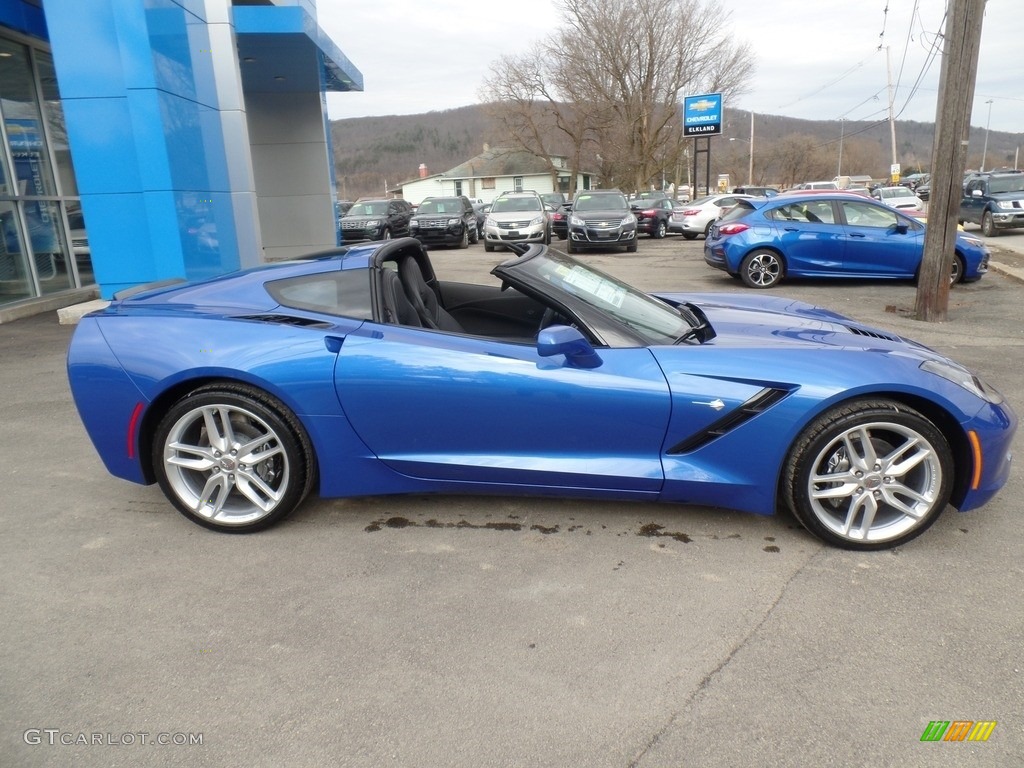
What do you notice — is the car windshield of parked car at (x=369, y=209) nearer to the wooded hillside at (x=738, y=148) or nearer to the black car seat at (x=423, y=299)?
the black car seat at (x=423, y=299)

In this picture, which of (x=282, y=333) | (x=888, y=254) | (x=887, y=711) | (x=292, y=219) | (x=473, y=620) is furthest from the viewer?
(x=292, y=219)

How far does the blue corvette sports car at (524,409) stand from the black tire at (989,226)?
19.3m

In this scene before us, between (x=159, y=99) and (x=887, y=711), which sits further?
(x=159, y=99)

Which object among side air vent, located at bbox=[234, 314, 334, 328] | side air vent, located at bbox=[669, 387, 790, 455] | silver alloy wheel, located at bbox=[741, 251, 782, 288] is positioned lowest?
silver alloy wheel, located at bbox=[741, 251, 782, 288]

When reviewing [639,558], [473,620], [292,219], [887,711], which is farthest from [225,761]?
[292,219]

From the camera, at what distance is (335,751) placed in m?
1.96

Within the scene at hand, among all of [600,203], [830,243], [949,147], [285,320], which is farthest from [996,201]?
[285,320]

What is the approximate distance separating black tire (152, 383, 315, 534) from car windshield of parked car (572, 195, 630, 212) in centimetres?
1645

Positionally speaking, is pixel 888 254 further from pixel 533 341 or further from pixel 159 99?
pixel 159 99

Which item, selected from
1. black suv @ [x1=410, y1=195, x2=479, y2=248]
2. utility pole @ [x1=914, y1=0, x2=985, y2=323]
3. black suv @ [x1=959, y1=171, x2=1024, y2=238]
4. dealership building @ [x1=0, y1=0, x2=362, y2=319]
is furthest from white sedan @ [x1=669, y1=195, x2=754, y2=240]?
utility pole @ [x1=914, y1=0, x2=985, y2=323]

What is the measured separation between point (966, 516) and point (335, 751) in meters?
2.89

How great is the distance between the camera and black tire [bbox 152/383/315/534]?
3078 mm

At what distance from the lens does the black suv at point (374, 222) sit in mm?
21734

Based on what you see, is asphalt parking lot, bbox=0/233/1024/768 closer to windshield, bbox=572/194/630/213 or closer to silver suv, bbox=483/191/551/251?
silver suv, bbox=483/191/551/251
